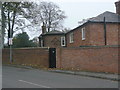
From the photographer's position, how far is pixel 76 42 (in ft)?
104

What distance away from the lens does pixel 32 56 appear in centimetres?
2647

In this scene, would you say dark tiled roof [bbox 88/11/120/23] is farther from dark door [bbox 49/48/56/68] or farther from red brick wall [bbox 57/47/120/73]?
red brick wall [bbox 57/47/120/73]

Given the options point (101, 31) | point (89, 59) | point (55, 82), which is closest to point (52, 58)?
point (89, 59)

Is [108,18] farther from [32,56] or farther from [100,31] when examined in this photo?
[32,56]

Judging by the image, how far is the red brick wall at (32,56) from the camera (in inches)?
957

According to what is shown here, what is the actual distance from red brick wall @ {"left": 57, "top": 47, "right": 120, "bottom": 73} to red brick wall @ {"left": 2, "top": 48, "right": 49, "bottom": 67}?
7.64 feet

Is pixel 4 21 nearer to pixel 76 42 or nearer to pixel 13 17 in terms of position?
pixel 13 17

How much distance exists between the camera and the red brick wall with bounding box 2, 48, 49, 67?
24297 mm

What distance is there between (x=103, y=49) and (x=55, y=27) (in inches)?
1708

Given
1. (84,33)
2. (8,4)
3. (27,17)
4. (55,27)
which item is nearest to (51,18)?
(55,27)

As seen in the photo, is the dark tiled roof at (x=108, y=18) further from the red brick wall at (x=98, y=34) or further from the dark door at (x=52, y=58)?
the dark door at (x=52, y=58)

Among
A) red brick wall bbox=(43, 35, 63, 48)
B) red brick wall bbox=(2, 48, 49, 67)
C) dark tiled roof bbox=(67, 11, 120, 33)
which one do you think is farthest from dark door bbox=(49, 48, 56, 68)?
red brick wall bbox=(43, 35, 63, 48)

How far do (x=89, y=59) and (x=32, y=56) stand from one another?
9222 millimetres

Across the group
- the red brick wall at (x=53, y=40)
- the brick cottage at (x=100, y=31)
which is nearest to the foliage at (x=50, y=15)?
the red brick wall at (x=53, y=40)
